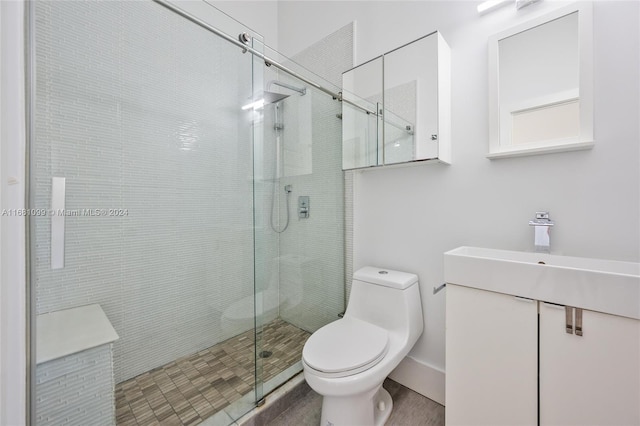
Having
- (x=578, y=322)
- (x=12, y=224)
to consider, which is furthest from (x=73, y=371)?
(x=578, y=322)

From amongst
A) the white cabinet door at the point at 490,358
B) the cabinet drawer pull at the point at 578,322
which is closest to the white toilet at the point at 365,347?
the white cabinet door at the point at 490,358

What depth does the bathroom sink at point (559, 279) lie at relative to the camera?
2.52ft

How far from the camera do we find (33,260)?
0.79m

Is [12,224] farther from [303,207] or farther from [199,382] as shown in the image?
[303,207]

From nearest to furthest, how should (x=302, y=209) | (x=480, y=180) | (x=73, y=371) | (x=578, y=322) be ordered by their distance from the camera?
(x=578, y=322) < (x=73, y=371) < (x=480, y=180) < (x=302, y=209)

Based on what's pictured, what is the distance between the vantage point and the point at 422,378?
1528 millimetres

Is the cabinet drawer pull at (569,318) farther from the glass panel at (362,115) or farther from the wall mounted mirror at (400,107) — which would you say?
the glass panel at (362,115)

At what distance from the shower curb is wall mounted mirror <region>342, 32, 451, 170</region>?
1363mm

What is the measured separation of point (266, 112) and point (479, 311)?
5.11 feet

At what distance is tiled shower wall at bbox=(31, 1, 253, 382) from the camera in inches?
47.7

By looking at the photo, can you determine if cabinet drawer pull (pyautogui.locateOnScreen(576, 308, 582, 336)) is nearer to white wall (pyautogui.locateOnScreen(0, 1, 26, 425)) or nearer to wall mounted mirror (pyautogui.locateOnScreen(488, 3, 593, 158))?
wall mounted mirror (pyautogui.locateOnScreen(488, 3, 593, 158))

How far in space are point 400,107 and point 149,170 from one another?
154 cm

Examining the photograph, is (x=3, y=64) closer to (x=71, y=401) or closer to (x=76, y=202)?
(x=76, y=202)

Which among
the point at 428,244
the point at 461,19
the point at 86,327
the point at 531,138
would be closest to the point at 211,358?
the point at 86,327
